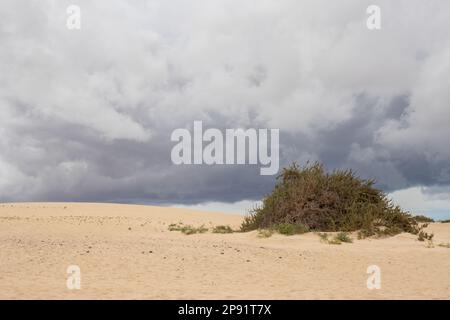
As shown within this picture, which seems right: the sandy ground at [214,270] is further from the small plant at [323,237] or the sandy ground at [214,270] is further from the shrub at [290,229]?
the shrub at [290,229]

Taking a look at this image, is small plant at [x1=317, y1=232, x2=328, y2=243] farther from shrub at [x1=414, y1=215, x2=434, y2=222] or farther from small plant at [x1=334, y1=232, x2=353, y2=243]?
shrub at [x1=414, y1=215, x2=434, y2=222]

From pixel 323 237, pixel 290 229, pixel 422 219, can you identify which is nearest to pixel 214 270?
pixel 323 237

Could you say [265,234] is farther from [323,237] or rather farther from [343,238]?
[343,238]

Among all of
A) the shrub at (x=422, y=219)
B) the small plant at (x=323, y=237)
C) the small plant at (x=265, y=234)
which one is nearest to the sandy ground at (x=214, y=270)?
the small plant at (x=323, y=237)

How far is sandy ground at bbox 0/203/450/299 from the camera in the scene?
10070 millimetres

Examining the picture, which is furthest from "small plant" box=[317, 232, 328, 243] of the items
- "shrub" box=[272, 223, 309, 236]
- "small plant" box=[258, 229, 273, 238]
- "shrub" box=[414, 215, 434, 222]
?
"shrub" box=[414, 215, 434, 222]

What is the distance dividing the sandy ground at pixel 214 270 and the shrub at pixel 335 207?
2859mm

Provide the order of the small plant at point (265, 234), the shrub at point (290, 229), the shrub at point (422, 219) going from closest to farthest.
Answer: the small plant at point (265, 234) → the shrub at point (290, 229) → the shrub at point (422, 219)

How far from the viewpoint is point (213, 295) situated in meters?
9.62

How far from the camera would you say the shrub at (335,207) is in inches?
885

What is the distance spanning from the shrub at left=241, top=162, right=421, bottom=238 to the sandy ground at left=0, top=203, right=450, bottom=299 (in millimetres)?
2859
